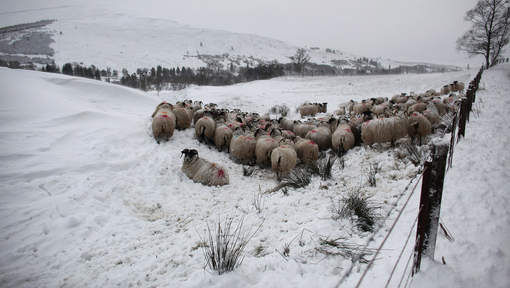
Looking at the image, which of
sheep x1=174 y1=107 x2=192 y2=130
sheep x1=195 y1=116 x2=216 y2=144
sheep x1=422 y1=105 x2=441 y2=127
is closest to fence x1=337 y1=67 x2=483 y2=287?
sheep x1=195 y1=116 x2=216 y2=144

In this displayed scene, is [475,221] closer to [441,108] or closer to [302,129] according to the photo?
[302,129]

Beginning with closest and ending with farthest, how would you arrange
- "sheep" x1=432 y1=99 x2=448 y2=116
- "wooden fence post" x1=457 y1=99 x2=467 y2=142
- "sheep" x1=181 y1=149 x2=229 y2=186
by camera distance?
"wooden fence post" x1=457 y1=99 x2=467 y2=142 < "sheep" x1=181 y1=149 x2=229 y2=186 < "sheep" x1=432 y1=99 x2=448 y2=116

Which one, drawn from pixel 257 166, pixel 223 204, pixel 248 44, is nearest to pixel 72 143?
pixel 223 204

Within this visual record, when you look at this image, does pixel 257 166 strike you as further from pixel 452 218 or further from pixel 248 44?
pixel 248 44

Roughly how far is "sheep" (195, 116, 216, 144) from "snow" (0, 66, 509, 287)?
0.42m

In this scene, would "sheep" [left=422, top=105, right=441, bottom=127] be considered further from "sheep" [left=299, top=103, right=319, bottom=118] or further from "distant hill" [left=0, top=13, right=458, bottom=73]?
"distant hill" [left=0, top=13, right=458, bottom=73]

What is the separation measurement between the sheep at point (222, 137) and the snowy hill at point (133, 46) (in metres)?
99.3

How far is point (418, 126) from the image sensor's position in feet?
24.2

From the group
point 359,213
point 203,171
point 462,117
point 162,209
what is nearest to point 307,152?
point 203,171

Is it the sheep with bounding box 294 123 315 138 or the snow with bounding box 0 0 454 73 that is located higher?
the snow with bounding box 0 0 454 73

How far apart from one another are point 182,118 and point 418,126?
27.2 feet

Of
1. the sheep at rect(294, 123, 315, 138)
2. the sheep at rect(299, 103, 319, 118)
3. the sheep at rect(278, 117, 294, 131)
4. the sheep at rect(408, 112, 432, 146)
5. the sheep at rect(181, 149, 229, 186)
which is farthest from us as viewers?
the sheep at rect(299, 103, 319, 118)

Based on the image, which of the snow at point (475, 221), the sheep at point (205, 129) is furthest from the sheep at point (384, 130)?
the sheep at point (205, 129)

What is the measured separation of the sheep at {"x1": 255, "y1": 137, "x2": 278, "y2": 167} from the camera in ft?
24.3
